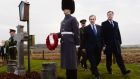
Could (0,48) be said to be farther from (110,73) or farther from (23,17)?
(110,73)

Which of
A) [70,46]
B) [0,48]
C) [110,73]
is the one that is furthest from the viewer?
[0,48]

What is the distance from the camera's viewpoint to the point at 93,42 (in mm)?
14516

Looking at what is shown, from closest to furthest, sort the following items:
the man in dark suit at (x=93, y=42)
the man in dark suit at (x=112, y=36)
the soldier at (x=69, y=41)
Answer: the soldier at (x=69, y=41) < the man in dark suit at (x=93, y=42) < the man in dark suit at (x=112, y=36)

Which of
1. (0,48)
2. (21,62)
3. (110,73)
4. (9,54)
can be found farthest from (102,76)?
(0,48)

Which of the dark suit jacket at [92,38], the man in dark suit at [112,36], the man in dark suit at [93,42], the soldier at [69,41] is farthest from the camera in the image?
the man in dark suit at [112,36]

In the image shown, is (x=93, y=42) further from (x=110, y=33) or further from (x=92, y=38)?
(x=110, y=33)

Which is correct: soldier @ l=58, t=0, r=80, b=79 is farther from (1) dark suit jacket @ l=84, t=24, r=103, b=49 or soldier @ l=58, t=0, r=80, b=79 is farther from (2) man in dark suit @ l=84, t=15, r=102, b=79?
(1) dark suit jacket @ l=84, t=24, r=103, b=49

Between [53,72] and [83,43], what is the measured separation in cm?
311

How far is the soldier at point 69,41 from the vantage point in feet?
38.4

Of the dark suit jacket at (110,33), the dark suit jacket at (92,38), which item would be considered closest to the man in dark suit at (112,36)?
the dark suit jacket at (110,33)

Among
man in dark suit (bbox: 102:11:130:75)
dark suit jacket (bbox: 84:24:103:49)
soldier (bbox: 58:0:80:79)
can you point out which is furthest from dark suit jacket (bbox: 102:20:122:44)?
soldier (bbox: 58:0:80:79)

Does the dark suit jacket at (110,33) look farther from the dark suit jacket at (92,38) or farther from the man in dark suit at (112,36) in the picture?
the dark suit jacket at (92,38)

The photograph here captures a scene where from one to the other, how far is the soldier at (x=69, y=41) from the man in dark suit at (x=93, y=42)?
2391mm

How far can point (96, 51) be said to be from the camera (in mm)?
14484
